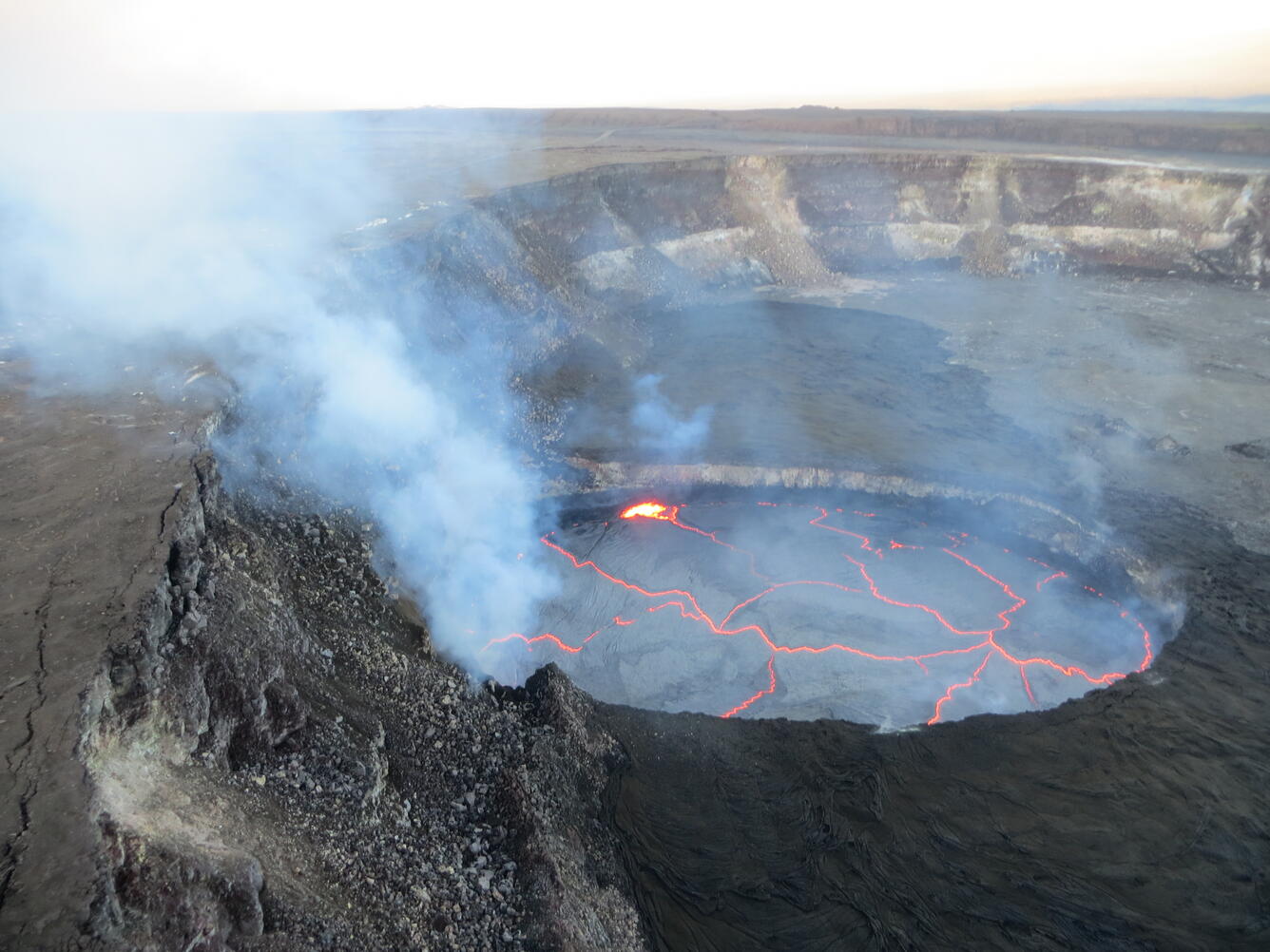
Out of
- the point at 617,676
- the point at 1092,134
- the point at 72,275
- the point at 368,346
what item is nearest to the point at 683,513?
the point at 617,676

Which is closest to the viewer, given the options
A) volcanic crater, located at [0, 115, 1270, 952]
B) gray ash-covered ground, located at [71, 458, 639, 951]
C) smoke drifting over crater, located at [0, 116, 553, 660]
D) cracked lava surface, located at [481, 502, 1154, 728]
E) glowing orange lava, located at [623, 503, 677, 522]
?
gray ash-covered ground, located at [71, 458, 639, 951]

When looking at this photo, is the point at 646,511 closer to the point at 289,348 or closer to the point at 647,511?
the point at 647,511

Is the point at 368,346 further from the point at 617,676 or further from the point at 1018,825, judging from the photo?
the point at 1018,825

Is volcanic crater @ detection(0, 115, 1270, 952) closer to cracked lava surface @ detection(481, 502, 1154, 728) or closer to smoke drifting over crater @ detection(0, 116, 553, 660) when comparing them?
cracked lava surface @ detection(481, 502, 1154, 728)

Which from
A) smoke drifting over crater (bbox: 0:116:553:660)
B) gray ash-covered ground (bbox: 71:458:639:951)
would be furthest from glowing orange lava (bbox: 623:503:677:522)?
gray ash-covered ground (bbox: 71:458:639:951)

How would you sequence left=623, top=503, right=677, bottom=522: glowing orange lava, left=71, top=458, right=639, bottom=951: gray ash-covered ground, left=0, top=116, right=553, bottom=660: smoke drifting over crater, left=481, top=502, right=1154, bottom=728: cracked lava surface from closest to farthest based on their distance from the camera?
left=71, top=458, right=639, bottom=951: gray ash-covered ground → left=0, top=116, right=553, bottom=660: smoke drifting over crater → left=481, top=502, right=1154, bottom=728: cracked lava surface → left=623, top=503, right=677, bottom=522: glowing orange lava

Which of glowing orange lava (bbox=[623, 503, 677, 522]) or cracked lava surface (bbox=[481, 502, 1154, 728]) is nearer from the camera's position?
cracked lava surface (bbox=[481, 502, 1154, 728])
